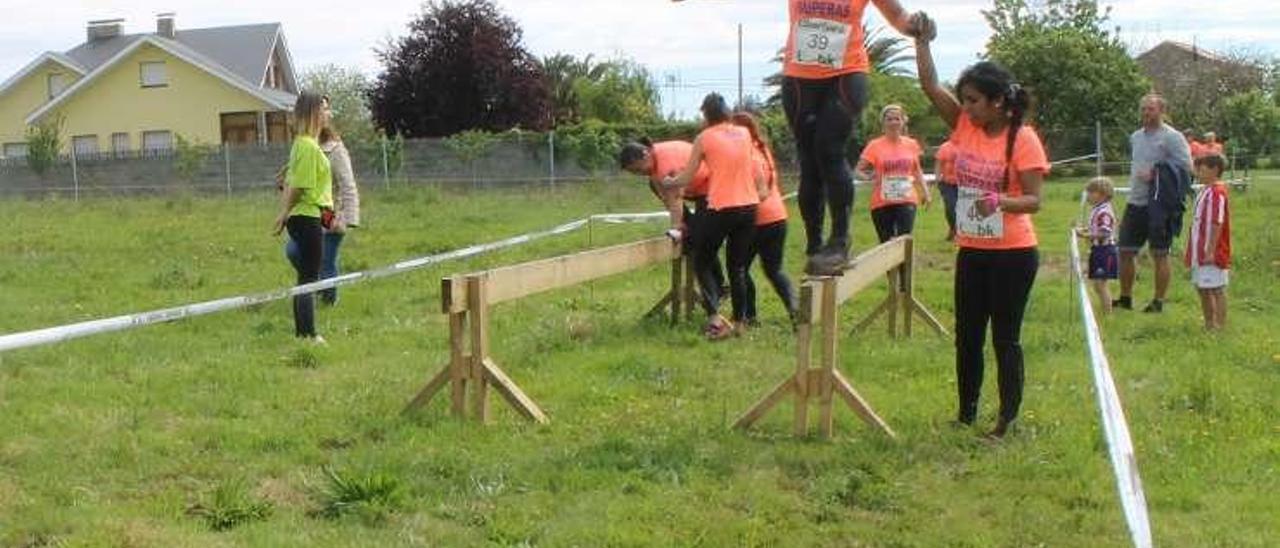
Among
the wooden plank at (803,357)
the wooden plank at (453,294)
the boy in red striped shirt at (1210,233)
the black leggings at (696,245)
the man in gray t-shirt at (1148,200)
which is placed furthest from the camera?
the man in gray t-shirt at (1148,200)

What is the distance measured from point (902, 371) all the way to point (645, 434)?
226 cm

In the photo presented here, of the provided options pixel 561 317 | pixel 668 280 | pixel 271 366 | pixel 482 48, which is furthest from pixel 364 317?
pixel 482 48

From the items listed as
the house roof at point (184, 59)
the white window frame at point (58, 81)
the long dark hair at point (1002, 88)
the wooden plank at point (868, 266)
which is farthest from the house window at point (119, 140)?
the long dark hair at point (1002, 88)

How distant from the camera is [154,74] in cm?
4984

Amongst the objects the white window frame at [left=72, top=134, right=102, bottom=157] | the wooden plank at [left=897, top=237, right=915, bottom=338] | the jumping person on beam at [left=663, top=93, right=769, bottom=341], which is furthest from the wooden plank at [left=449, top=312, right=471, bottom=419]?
the white window frame at [left=72, top=134, right=102, bottom=157]

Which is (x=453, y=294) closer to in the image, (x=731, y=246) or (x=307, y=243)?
(x=307, y=243)

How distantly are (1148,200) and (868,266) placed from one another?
474 centimetres

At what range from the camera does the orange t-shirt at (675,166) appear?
9.24 meters

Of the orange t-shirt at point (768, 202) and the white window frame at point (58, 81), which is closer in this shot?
the orange t-shirt at point (768, 202)

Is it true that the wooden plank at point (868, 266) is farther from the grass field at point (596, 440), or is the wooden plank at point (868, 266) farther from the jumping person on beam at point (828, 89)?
→ the grass field at point (596, 440)

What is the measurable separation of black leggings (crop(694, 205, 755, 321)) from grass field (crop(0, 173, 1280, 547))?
324 mm

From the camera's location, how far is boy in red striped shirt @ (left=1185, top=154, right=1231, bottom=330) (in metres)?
9.34

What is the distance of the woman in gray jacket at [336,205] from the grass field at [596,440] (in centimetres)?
34

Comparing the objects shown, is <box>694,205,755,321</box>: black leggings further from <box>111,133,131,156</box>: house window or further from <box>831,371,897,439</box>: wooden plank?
<box>111,133,131,156</box>: house window
